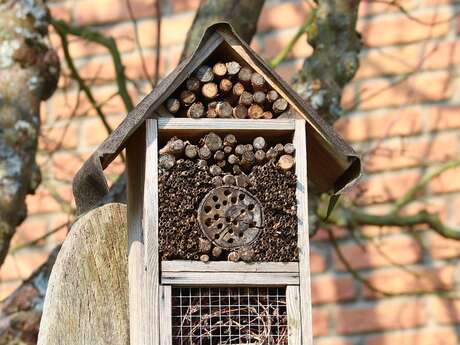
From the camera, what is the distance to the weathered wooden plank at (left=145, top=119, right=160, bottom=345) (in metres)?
2.02

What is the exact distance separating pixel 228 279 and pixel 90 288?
283 mm

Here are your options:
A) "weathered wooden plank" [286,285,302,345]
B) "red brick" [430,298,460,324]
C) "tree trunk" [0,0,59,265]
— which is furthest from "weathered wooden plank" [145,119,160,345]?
"red brick" [430,298,460,324]

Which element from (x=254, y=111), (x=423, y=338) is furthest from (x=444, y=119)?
(x=254, y=111)

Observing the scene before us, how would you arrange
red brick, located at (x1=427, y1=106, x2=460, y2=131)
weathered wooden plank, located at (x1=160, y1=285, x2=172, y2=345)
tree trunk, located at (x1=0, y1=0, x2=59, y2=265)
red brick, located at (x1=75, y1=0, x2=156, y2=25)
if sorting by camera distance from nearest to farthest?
weathered wooden plank, located at (x1=160, y1=285, x2=172, y2=345) → tree trunk, located at (x1=0, y1=0, x2=59, y2=265) → red brick, located at (x1=427, y1=106, x2=460, y2=131) → red brick, located at (x1=75, y1=0, x2=156, y2=25)

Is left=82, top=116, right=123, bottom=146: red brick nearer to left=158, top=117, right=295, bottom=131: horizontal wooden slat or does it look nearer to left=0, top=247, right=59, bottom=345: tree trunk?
left=0, top=247, right=59, bottom=345: tree trunk

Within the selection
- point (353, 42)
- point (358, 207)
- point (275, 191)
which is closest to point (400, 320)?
point (358, 207)

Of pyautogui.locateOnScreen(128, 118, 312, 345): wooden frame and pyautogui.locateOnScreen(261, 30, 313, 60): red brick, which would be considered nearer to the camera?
pyautogui.locateOnScreen(128, 118, 312, 345): wooden frame

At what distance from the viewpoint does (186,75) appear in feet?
6.95

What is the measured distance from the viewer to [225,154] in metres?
2.13

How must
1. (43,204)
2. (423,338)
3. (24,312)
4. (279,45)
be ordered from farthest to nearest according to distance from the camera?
1. (43,204)
2. (279,45)
3. (423,338)
4. (24,312)

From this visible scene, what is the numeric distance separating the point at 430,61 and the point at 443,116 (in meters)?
0.20

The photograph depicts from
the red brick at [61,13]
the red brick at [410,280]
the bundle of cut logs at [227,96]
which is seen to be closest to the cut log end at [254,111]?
the bundle of cut logs at [227,96]

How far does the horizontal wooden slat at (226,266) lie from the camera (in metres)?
2.05

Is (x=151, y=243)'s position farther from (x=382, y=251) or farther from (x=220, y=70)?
(x=382, y=251)
